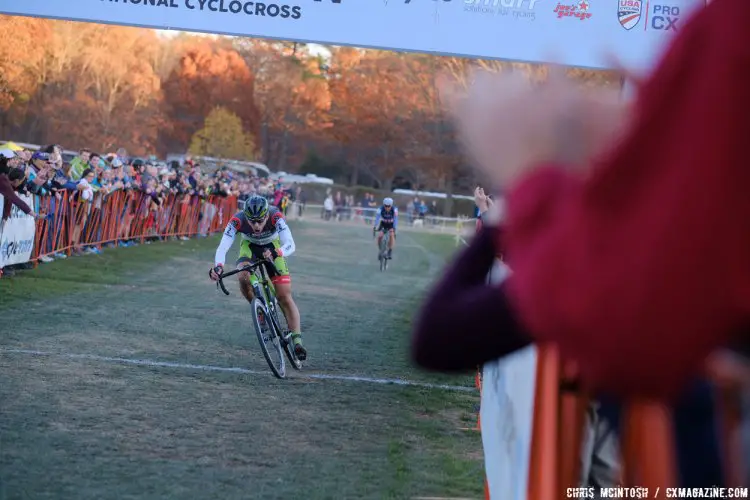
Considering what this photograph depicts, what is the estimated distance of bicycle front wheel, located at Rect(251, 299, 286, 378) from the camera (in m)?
9.73

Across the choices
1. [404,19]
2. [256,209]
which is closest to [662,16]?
[404,19]

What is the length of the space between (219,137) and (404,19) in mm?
55251

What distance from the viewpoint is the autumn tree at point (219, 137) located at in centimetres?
6756

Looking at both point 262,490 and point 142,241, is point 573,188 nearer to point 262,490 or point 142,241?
point 262,490

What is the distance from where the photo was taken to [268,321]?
10.0 m

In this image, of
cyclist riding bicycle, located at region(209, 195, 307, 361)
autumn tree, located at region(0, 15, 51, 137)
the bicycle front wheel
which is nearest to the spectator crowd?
autumn tree, located at region(0, 15, 51, 137)

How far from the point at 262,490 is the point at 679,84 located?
5153 mm

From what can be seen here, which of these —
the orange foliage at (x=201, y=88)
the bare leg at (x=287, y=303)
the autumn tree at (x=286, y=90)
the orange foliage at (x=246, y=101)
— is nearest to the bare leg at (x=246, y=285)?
the bare leg at (x=287, y=303)

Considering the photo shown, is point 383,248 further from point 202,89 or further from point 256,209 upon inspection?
point 202,89

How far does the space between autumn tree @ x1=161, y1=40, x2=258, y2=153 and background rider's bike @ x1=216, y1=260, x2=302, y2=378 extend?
62.1 metres

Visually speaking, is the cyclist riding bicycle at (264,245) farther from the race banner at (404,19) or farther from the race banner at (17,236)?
the race banner at (17,236)

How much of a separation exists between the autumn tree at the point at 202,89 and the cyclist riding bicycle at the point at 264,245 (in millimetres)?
61553

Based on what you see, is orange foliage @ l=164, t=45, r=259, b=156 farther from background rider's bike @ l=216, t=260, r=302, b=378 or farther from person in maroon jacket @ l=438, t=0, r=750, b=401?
person in maroon jacket @ l=438, t=0, r=750, b=401

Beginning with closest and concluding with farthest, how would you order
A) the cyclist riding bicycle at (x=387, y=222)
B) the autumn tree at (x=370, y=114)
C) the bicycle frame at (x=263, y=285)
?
the bicycle frame at (x=263, y=285)
the cyclist riding bicycle at (x=387, y=222)
the autumn tree at (x=370, y=114)
